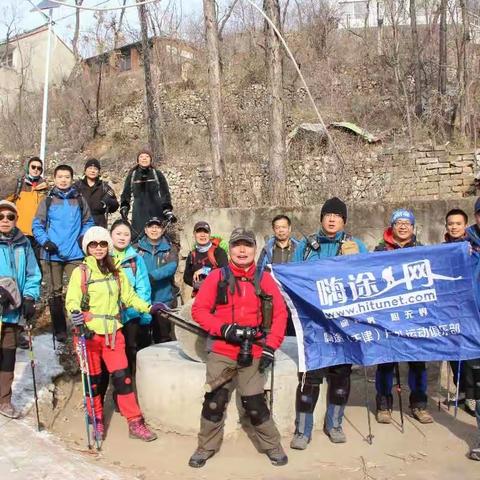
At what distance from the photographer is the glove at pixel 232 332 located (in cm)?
447

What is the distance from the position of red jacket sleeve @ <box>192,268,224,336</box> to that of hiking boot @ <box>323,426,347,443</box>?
1.45 meters

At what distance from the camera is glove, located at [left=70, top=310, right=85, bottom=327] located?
15.7 feet

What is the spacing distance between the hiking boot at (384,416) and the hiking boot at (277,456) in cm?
122

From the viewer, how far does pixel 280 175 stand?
1242 centimetres

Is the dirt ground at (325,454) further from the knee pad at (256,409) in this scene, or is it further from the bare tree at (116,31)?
the bare tree at (116,31)

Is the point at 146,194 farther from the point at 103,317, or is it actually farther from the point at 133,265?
the point at 103,317

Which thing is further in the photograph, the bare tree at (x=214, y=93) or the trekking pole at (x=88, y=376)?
the bare tree at (x=214, y=93)

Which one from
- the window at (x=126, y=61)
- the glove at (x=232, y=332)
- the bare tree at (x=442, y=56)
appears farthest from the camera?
the window at (x=126, y=61)

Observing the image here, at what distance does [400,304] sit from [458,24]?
2139 centimetres

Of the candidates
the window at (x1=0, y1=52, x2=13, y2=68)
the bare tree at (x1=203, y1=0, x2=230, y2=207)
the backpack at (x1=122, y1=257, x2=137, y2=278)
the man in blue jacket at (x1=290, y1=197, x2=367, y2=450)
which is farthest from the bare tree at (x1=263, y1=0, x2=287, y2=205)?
the window at (x1=0, y1=52, x2=13, y2=68)

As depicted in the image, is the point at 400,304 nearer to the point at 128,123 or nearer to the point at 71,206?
the point at 71,206

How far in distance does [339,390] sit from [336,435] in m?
0.39

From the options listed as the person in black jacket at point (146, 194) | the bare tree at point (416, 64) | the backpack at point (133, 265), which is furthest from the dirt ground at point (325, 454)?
the bare tree at point (416, 64)

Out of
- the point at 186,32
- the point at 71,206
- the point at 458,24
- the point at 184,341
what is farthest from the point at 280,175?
the point at 186,32
